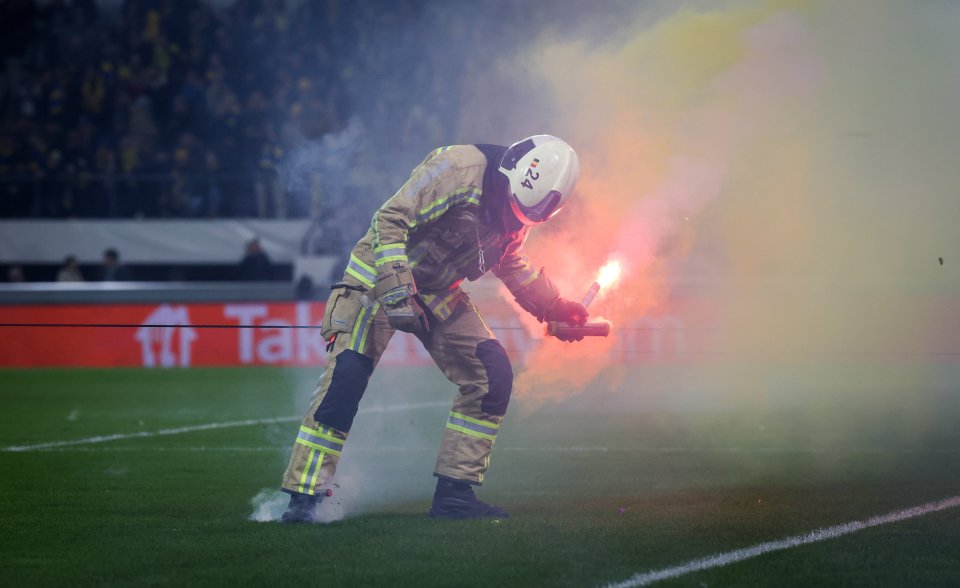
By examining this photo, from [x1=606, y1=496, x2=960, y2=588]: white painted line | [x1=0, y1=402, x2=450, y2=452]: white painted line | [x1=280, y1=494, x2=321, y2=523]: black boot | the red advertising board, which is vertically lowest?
[x1=0, y1=402, x2=450, y2=452]: white painted line

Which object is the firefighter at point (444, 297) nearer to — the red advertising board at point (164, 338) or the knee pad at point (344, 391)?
the knee pad at point (344, 391)

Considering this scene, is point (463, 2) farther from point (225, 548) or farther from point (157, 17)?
point (225, 548)

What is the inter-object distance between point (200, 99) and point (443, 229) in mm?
14280

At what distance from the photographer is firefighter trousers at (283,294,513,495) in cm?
646

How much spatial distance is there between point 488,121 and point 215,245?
575 centimetres

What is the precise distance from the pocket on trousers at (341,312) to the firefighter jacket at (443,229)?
7 cm

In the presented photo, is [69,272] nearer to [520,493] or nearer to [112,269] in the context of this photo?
[112,269]

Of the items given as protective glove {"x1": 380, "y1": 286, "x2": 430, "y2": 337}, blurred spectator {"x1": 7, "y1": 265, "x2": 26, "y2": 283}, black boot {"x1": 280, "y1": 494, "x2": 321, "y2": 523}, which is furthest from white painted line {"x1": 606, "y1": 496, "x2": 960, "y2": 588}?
blurred spectator {"x1": 7, "y1": 265, "x2": 26, "y2": 283}

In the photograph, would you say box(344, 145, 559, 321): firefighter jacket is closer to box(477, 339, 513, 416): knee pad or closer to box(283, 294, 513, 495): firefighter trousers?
box(283, 294, 513, 495): firefighter trousers

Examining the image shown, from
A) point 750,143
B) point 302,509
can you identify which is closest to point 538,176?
point 302,509

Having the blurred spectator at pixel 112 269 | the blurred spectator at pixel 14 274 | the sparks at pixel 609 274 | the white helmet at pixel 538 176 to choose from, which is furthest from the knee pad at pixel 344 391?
the blurred spectator at pixel 14 274

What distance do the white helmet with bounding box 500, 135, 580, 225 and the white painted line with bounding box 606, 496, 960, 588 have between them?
2056 millimetres

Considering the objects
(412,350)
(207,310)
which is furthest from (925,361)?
(207,310)

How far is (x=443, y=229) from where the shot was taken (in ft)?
22.1
